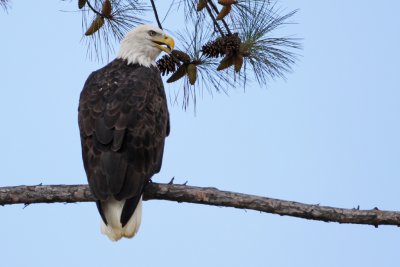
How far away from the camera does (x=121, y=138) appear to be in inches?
180

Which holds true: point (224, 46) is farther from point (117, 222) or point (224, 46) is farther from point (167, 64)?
point (117, 222)

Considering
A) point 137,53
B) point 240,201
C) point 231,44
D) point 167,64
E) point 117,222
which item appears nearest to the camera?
point 240,201

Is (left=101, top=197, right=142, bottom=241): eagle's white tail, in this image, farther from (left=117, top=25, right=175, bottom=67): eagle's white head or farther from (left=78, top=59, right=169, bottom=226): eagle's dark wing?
(left=117, top=25, right=175, bottom=67): eagle's white head

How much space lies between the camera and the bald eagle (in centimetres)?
451

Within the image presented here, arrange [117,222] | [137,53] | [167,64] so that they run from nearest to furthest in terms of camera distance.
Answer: [117,222], [167,64], [137,53]

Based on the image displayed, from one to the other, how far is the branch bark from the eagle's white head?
1321 millimetres

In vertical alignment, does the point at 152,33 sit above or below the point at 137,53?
above

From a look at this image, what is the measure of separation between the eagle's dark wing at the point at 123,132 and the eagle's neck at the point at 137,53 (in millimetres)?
307

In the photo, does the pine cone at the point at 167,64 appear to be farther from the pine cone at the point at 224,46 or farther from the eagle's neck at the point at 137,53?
the pine cone at the point at 224,46

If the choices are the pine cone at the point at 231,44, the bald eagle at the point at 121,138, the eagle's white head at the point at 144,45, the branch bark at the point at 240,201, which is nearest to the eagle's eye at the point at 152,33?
the eagle's white head at the point at 144,45

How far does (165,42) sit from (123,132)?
3.20 ft

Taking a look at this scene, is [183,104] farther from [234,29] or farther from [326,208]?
[326,208]

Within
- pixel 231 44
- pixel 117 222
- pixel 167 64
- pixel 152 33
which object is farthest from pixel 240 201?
pixel 152 33

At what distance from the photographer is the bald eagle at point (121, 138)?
4508mm
